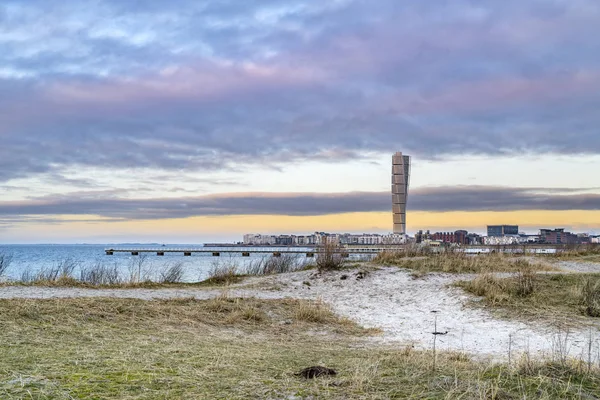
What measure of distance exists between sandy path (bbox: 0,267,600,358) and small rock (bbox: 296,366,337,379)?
11.9 feet

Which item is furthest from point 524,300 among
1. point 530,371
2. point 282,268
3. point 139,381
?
point 282,268

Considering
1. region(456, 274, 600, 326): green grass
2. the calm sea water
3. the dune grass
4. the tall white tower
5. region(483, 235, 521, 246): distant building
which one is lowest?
the calm sea water

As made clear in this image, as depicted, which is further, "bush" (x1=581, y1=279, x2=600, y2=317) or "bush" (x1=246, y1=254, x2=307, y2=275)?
"bush" (x1=246, y1=254, x2=307, y2=275)

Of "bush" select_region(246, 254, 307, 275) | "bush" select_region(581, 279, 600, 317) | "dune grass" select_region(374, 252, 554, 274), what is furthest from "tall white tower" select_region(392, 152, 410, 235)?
"bush" select_region(581, 279, 600, 317)

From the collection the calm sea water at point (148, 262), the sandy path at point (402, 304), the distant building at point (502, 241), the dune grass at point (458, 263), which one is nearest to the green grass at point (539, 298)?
the sandy path at point (402, 304)

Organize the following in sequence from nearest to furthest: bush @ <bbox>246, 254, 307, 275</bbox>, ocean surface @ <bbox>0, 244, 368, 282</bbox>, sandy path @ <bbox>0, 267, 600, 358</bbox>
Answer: sandy path @ <bbox>0, 267, 600, 358</bbox> → bush @ <bbox>246, 254, 307, 275</bbox> → ocean surface @ <bbox>0, 244, 368, 282</bbox>

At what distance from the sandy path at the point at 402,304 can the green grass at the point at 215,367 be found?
1930 mm

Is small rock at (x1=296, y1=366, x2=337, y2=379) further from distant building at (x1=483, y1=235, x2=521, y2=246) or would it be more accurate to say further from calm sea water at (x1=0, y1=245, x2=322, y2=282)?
distant building at (x1=483, y1=235, x2=521, y2=246)

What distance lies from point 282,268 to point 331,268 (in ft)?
18.0

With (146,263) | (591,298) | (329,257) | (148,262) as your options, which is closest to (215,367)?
(591,298)

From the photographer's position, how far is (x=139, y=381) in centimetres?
501

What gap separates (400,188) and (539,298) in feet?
216

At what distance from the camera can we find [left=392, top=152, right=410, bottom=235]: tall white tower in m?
77.4

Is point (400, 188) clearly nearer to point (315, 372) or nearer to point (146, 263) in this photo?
point (146, 263)
